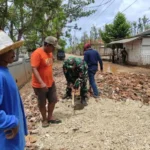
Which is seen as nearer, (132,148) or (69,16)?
(132,148)

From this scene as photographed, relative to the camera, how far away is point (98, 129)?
486 centimetres

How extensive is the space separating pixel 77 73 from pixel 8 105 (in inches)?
182

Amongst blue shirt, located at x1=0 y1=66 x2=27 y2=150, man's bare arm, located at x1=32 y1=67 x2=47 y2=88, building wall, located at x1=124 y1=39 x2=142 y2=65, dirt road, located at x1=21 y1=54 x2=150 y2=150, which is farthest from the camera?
building wall, located at x1=124 y1=39 x2=142 y2=65

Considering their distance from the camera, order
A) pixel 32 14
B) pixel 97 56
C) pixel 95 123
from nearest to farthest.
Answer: pixel 95 123
pixel 97 56
pixel 32 14

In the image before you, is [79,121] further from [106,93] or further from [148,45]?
[148,45]

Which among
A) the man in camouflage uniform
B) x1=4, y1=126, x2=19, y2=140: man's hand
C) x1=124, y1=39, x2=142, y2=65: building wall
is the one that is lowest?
x1=124, y1=39, x2=142, y2=65: building wall

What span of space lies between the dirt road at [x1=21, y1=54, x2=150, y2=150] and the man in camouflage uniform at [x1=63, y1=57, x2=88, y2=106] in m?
0.48

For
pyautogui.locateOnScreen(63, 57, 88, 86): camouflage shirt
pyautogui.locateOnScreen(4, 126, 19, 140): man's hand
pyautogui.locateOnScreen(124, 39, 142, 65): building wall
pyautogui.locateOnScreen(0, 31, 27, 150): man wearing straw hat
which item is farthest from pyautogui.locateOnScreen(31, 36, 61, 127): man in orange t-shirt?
pyautogui.locateOnScreen(124, 39, 142, 65): building wall

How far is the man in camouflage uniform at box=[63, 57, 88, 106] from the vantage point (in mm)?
6516

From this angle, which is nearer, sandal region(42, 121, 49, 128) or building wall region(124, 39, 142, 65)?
sandal region(42, 121, 49, 128)

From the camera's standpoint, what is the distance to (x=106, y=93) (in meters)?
8.19

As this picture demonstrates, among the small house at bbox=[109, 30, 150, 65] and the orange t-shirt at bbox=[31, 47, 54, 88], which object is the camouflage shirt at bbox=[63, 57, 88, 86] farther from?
the small house at bbox=[109, 30, 150, 65]

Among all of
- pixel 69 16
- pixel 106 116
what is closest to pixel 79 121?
pixel 106 116

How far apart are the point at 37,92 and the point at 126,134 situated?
1.75 metres
